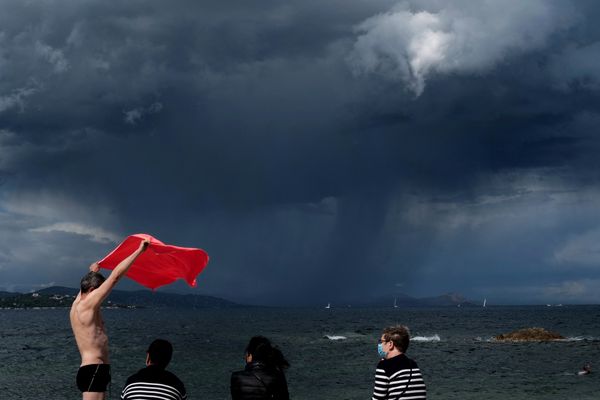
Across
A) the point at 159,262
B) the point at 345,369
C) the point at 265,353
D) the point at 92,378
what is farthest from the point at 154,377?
the point at 345,369

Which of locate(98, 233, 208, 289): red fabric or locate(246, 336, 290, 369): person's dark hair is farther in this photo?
locate(98, 233, 208, 289): red fabric

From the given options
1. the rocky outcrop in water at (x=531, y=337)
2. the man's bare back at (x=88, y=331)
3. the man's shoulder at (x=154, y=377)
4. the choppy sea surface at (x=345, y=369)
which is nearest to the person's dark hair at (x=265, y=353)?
the man's shoulder at (x=154, y=377)

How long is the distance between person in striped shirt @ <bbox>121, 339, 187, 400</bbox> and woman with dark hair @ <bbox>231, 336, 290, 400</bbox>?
743 mm

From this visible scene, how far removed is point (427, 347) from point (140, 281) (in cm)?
7052

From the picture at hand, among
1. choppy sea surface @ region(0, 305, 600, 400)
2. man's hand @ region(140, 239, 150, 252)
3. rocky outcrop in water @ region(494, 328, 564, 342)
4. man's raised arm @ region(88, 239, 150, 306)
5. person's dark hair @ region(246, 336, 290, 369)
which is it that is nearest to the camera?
person's dark hair @ region(246, 336, 290, 369)

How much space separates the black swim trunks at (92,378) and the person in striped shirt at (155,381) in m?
0.42

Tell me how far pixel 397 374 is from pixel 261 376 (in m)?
1.64

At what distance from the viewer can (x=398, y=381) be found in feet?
A: 23.9

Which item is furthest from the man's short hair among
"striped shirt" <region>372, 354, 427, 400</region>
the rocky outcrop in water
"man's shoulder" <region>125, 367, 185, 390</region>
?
the rocky outcrop in water

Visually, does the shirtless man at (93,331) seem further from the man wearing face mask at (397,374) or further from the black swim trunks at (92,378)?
the man wearing face mask at (397,374)

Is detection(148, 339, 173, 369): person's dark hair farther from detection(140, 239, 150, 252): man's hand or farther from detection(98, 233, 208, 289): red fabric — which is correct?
detection(98, 233, 208, 289): red fabric

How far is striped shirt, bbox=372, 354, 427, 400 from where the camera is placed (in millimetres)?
7293

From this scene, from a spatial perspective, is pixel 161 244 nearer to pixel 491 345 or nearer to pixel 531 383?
pixel 531 383

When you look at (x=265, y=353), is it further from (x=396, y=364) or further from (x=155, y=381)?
(x=396, y=364)
